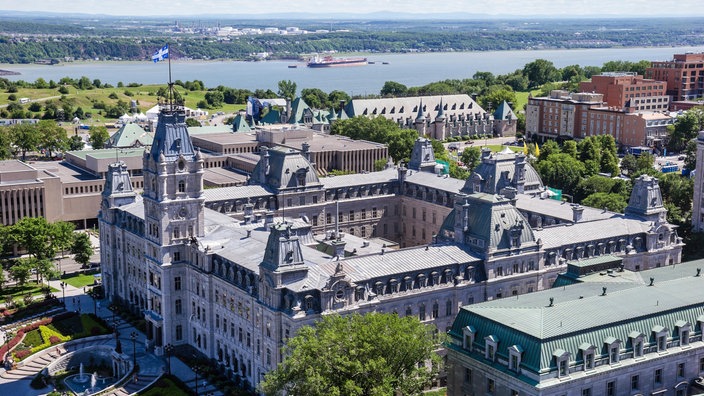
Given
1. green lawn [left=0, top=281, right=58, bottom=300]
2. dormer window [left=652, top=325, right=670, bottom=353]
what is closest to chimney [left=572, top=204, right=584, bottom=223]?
dormer window [left=652, top=325, right=670, bottom=353]

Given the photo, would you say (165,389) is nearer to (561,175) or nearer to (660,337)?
(660,337)

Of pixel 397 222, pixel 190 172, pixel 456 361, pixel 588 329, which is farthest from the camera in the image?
pixel 397 222

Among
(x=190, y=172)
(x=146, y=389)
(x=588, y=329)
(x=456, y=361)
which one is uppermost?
(x=190, y=172)

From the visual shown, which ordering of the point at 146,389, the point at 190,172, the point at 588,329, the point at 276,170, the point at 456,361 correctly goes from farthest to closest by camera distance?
the point at 276,170, the point at 190,172, the point at 146,389, the point at 456,361, the point at 588,329

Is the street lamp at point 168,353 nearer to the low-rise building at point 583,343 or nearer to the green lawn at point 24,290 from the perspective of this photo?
the green lawn at point 24,290

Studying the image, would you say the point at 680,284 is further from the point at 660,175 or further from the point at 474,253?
the point at 660,175

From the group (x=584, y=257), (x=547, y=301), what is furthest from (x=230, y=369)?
(x=584, y=257)

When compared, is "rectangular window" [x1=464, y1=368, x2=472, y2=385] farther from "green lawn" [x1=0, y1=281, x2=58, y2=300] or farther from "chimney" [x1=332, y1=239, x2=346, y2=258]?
"green lawn" [x1=0, y1=281, x2=58, y2=300]
